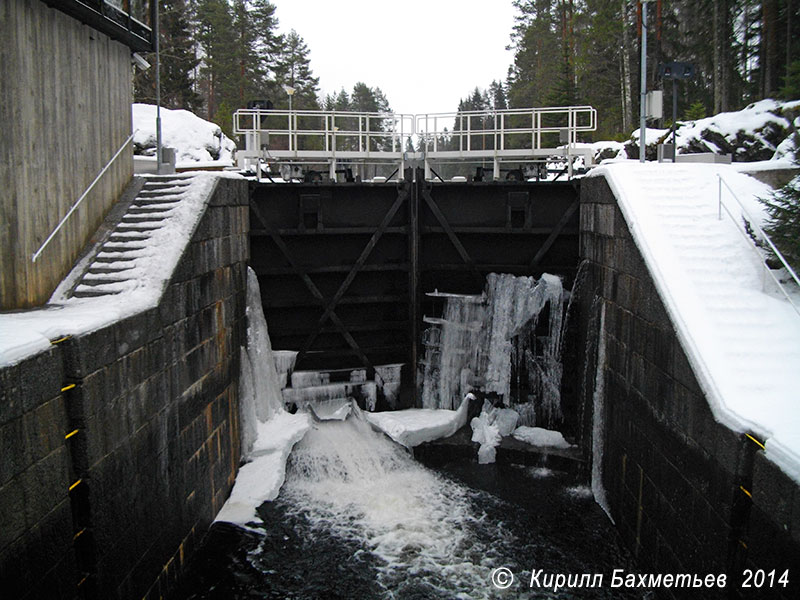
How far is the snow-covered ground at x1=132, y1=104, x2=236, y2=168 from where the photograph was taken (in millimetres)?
17500

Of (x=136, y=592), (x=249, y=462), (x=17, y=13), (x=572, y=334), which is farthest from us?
(x=572, y=334)

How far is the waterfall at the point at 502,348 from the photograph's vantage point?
10680mm

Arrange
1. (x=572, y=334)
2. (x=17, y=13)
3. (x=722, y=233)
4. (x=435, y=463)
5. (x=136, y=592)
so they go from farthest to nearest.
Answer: (x=572, y=334), (x=435, y=463), (x=722, y=233), (x=17, y=13), (x=136, y=592)

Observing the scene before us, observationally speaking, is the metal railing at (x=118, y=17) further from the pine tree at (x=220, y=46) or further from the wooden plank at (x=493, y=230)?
the pine tree at (x=220, y=46)

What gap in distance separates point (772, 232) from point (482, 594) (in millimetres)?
4539

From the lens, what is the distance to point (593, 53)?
29562mm

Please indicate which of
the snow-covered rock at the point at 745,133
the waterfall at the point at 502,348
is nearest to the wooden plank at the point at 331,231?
the waterfall at the point at 502,348

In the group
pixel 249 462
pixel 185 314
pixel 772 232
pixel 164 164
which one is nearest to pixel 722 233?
pixel 772 232

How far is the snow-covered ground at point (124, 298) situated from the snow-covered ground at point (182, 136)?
1030cm

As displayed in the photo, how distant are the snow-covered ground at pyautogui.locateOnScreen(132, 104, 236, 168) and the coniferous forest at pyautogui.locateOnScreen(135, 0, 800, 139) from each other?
285 centimetres

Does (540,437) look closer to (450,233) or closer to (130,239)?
(450,233)

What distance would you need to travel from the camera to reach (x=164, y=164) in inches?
364

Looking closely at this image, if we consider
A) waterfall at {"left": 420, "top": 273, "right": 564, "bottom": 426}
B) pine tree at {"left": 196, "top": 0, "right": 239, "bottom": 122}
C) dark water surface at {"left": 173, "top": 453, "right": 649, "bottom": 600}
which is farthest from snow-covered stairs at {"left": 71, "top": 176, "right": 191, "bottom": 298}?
pine tree at {"left": 196, "top": 0, "right": 239, "bottom": 122}

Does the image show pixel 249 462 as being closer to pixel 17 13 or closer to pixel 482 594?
pixel 482 594
